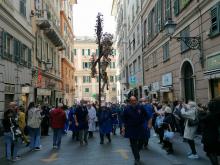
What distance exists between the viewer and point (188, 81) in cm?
2155

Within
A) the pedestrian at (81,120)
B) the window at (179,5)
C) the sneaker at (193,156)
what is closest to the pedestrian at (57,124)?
the pedestrian at (81,120)

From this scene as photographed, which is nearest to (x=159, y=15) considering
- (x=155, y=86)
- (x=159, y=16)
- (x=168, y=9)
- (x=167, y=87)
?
(x=159, y=16)

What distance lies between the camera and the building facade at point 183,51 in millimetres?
17078

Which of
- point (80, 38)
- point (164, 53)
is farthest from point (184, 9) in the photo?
point (80, 38)

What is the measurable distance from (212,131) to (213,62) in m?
8.83

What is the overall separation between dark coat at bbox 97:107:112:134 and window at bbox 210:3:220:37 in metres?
5.27

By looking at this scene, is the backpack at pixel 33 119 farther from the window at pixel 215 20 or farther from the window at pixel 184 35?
the window at pixel 184 35

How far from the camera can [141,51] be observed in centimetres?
3834

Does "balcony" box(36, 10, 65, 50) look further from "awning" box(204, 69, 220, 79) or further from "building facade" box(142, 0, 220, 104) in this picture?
"awning" box(204, 69, 220, 79)

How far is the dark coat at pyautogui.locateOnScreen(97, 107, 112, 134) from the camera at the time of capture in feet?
55.0

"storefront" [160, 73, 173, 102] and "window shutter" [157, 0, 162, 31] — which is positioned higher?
"window shutter" [157, 0, 162, 31]

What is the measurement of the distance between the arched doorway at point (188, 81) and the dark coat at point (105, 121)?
17.2 feet

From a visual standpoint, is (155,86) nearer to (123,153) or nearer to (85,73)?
(123,153)

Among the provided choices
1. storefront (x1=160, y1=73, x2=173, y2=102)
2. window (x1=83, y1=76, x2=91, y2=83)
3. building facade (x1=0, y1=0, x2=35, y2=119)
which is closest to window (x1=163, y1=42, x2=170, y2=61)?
storefront (x1=160, y1=73, x2=173, y2=102)
